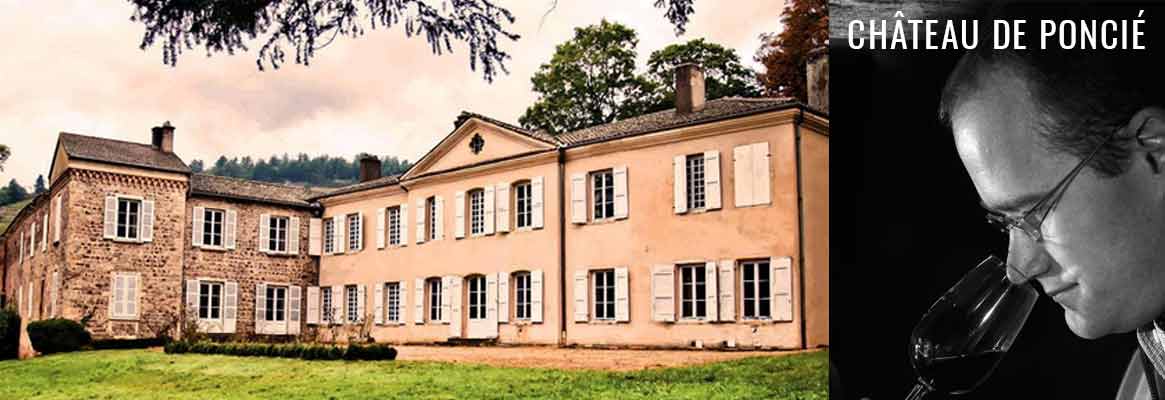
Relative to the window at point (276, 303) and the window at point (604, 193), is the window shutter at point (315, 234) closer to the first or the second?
the window at point (276, 303)

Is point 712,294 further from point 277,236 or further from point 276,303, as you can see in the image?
point 277,236

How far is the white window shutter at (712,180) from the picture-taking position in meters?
9.18

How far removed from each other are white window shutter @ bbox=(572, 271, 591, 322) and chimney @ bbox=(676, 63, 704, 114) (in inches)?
65.5

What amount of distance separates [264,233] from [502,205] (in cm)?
231

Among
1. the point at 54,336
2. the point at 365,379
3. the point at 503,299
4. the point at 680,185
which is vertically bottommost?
the point at 365,379

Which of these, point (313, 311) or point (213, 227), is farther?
point (313, 311)

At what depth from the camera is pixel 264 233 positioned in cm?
1094

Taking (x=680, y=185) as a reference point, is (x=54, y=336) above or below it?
below

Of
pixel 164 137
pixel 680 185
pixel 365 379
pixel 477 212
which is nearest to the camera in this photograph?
pixel 365 379

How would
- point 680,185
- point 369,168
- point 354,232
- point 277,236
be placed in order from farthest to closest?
1. point 369,168
2. point 354,232
3. point 277,236
4. point 680,185

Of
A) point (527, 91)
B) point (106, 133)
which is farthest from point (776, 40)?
point (106, 133)

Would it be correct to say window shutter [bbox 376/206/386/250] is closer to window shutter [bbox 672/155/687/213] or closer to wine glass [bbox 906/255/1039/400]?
window shutter [bbox 672/155/687/213]

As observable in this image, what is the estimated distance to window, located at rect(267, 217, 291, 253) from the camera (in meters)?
11.0

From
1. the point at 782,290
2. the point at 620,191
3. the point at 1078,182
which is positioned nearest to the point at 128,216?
the point at 620,191
